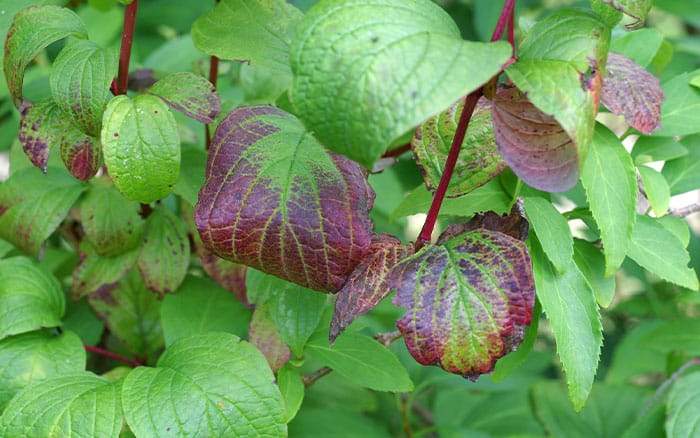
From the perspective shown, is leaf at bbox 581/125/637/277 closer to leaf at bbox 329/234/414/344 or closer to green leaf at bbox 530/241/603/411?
green leaf at bbox 530/241/603/411

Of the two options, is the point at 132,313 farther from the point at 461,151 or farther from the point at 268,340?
the point at 461,151

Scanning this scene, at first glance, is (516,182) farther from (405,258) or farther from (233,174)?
(233,174)

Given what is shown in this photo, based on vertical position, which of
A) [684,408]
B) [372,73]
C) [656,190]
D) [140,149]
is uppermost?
[372,73]

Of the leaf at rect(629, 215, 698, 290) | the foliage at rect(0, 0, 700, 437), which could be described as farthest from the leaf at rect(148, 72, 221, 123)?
the leaf at rect(629, 215, 698, 290)

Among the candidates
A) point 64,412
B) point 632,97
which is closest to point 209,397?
point 64,412

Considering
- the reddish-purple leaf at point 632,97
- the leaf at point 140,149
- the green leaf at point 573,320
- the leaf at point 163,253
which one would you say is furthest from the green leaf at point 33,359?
the reddish-purple leaf at point 632,97
